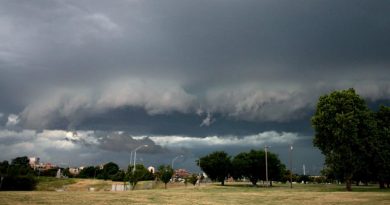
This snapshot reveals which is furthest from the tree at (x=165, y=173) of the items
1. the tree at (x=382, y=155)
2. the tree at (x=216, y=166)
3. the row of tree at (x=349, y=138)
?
the tree at (x=382, y=155)

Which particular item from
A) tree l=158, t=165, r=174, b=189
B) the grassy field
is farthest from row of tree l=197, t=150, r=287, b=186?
the grassy field

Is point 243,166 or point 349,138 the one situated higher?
point 349,138

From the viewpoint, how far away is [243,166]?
115688 millimetres

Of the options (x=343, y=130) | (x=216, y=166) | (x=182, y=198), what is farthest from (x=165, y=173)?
(x=182, y=198)

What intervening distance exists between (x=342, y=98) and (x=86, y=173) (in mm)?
157771

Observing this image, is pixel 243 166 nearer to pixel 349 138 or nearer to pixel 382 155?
pixel 382 155

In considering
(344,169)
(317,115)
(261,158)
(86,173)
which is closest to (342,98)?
(317,115)

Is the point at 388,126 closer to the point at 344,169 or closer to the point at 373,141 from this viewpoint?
the point at 373,141

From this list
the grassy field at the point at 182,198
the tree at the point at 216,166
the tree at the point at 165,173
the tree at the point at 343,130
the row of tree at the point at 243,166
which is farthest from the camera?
the tree at the point at 216,166

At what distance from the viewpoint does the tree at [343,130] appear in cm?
5969

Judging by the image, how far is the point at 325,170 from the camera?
6344 centimetres

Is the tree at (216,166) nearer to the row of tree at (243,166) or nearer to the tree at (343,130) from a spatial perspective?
the row of tree at (243,166)

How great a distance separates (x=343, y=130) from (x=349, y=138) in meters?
1.52

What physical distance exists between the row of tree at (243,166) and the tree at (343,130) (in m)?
53.1
